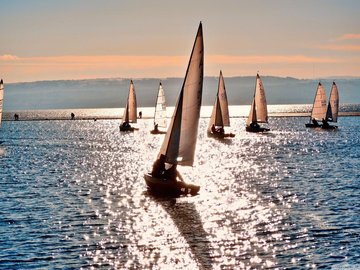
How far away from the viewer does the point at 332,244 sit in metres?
35.3

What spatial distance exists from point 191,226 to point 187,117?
13.4 m

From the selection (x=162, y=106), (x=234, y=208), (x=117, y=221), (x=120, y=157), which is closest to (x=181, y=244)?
(x=117, y=221)

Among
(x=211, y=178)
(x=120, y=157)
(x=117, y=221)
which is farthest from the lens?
(x=120, y=157)

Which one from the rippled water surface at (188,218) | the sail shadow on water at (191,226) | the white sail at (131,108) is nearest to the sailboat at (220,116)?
the white sail at (131,108)

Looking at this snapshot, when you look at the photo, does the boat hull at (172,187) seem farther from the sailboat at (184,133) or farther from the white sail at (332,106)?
the white sail at (332,106)

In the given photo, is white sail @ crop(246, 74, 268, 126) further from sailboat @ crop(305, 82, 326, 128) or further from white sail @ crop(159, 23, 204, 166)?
white sail @ crop(159, 23, 204, 166)

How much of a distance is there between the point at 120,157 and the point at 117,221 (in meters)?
52.8

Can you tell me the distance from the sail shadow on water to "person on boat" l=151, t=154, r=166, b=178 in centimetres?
188

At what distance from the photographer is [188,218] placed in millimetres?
43281

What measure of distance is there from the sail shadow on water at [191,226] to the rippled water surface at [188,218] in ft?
0.21

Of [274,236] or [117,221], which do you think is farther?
[117,221]

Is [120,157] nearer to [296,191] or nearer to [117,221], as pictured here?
[296,191]

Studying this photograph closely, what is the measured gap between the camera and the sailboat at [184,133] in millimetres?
50625

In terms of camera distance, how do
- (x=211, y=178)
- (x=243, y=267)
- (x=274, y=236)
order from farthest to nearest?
(x=211, y=178) → (x=274, y=236) → (x=243, y=267)
